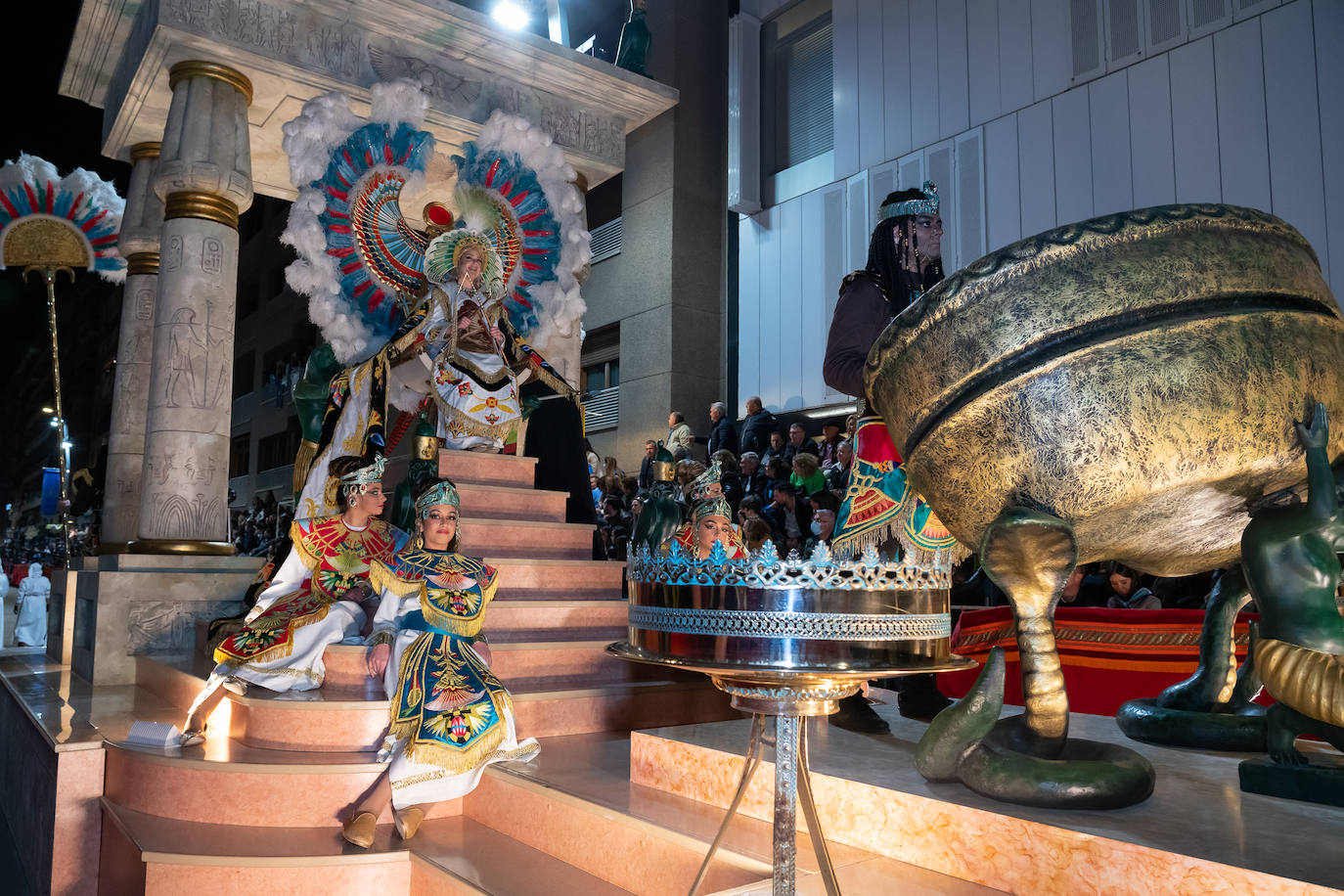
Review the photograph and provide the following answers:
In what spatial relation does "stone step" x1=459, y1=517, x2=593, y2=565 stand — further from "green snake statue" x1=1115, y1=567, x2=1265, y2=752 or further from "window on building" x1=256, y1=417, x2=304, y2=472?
"window on building" x1=256, y1=417, x2=304, y2=472

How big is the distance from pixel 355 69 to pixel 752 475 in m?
4.41

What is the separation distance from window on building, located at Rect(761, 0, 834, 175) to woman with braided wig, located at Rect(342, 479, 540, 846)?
350 inches

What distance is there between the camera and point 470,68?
21.8ft

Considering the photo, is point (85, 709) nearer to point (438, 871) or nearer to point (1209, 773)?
point (438, 871)

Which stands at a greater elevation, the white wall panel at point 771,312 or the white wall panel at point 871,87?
the white wall panel at point 871,87

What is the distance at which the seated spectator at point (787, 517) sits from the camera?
6.37m

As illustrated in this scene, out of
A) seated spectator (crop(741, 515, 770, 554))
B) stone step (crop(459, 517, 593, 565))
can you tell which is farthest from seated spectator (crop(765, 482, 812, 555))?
stone step (crop(459, 517, 593, 565))

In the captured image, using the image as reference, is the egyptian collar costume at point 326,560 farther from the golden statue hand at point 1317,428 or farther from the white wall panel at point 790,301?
the white wall panel at point 790,301

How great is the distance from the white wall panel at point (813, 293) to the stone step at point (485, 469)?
19.0 feet

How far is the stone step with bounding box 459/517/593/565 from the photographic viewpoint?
15.3 feet

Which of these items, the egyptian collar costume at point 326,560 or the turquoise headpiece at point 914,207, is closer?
the turquoise headpiece at point 914,207

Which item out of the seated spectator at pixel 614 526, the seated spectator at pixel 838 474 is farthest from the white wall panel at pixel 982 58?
the seated spectator at pixel 614 526

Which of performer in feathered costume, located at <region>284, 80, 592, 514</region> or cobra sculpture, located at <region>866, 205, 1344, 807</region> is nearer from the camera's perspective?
cobra sculpture, located at <region>866, 205, 1344, 807</region>

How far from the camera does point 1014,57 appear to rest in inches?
345
